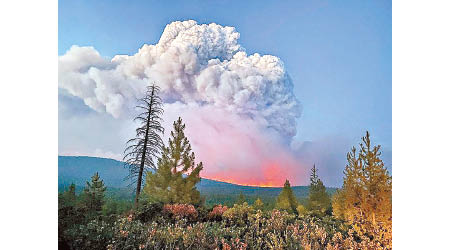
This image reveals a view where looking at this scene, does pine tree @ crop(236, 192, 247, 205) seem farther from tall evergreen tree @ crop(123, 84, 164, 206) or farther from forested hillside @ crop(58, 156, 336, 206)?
tall evergreen tree @ crop(123, 84, 164, 206)

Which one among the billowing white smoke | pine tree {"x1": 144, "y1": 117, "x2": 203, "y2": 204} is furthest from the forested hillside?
the billowing white smoke

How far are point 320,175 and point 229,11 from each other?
2362 millimetres

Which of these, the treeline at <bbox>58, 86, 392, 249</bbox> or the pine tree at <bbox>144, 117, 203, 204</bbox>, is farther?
the pine tree at <bbox>144, 117, 203, 204</bbox>

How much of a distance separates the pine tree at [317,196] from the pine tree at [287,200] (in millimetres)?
197

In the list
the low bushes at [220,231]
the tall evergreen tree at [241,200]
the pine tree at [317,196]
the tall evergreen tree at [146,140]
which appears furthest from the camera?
the tall evergreen tree at [146,140]

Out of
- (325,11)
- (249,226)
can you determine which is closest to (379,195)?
(249,226)

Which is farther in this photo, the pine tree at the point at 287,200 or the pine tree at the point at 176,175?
the pine tree at the point at 176,175

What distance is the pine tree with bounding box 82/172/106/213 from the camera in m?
4.78

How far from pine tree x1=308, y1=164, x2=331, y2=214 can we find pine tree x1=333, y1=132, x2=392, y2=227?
4.3 inches

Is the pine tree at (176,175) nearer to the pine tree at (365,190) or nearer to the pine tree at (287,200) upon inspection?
the pine tree at (287,200)

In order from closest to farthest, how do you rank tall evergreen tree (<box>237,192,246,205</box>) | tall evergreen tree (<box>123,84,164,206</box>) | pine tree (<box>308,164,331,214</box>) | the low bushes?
the low bushes
pine tree (<box>308,164,331,214</box>)
tall evergreen tree (<box>237,192,246,205</box>)
tall evergreen tree (<box>123,84,164,206</box>)

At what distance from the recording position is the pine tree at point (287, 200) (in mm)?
4754

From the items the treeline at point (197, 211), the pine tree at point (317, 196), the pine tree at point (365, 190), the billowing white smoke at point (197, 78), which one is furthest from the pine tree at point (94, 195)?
the pine tree at point (365, 190)
